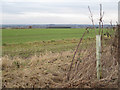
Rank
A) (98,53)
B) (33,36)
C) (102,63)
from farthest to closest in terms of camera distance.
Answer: (33,36), (102,63), (98,53)

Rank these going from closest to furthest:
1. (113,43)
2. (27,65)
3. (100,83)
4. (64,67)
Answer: (100,83) < (113,43) < (64,67) < (27,65)

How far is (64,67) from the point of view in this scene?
6.00m

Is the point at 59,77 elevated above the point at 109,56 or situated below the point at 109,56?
below

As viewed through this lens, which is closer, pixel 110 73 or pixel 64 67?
pixel 110 73

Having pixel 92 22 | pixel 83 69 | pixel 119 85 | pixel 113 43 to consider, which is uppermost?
pixel 92 22

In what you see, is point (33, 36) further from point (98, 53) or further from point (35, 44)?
point (98, 53)

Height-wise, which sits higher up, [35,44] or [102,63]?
[35,44]

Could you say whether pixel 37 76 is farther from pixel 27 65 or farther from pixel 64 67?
pixel 27 65

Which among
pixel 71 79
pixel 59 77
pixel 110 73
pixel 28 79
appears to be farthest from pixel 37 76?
pixel 110 73

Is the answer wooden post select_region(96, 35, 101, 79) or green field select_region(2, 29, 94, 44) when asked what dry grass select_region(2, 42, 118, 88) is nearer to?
wooden post select_region(96, 35, 101, 79)

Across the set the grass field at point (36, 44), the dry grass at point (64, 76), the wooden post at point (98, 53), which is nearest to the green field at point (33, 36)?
the grass field at point (36, 44)

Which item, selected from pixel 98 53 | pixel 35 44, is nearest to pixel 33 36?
pixel 35 44

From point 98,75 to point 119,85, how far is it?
0.55m

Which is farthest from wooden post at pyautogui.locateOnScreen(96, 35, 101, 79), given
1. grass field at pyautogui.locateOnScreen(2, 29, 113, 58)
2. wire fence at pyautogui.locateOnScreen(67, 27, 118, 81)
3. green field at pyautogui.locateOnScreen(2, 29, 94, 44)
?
green field at pyautogui.locateOnScreen(2, 29, 94, 44)
